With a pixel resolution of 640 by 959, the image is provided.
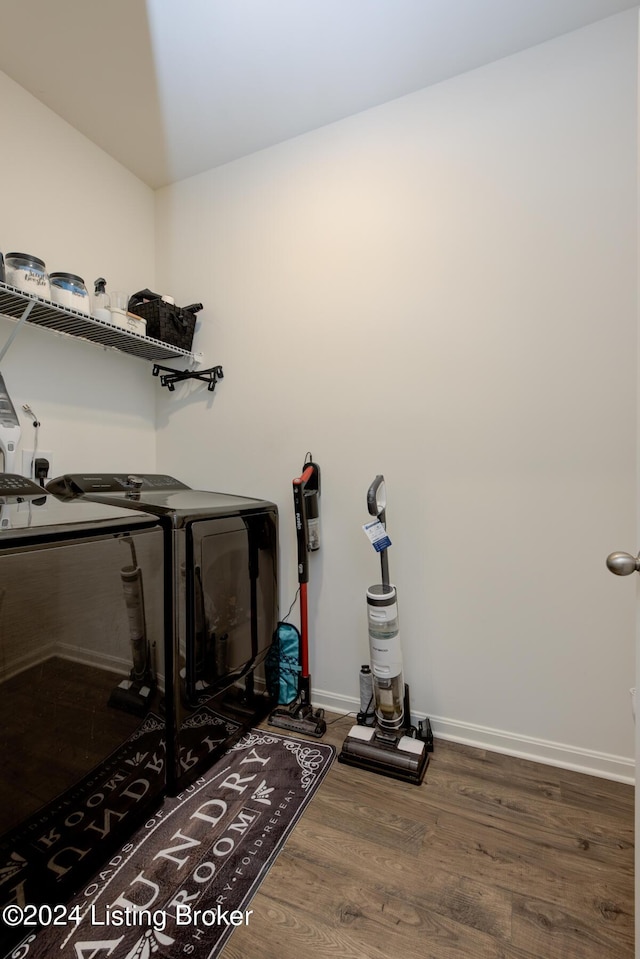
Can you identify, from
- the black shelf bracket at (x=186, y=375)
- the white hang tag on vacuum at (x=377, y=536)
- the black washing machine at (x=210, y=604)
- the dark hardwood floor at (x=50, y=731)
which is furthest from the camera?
the black shelf bracket at (x=186, y=375)

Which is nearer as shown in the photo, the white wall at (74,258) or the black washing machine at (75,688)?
the black washing machine at (75,688)

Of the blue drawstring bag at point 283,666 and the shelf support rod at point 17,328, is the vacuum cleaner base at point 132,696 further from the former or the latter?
the shelf support rod at point 17,328

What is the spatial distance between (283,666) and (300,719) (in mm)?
264

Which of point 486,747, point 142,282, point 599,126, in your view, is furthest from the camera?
point 142,282

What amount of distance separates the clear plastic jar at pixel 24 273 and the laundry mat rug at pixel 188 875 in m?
1.86

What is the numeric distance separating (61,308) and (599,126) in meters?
2.20

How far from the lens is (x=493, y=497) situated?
5.79 ft

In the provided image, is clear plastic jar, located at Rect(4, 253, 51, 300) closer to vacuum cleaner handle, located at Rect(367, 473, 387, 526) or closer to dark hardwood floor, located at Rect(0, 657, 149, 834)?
dark hardwood floor, located at Rect(0, 657, 149, 834)

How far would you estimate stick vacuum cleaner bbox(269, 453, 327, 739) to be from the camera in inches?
74.6

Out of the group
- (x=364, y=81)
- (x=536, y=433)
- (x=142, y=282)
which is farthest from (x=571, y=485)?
(x=142, y=282)

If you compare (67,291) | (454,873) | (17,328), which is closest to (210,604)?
(454,873)

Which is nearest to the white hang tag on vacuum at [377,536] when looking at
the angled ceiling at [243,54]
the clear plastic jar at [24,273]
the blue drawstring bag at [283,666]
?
the blue drawstring bag at [283,666]

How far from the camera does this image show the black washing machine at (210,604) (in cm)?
146

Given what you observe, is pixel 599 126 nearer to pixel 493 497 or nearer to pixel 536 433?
pixel 536 433
